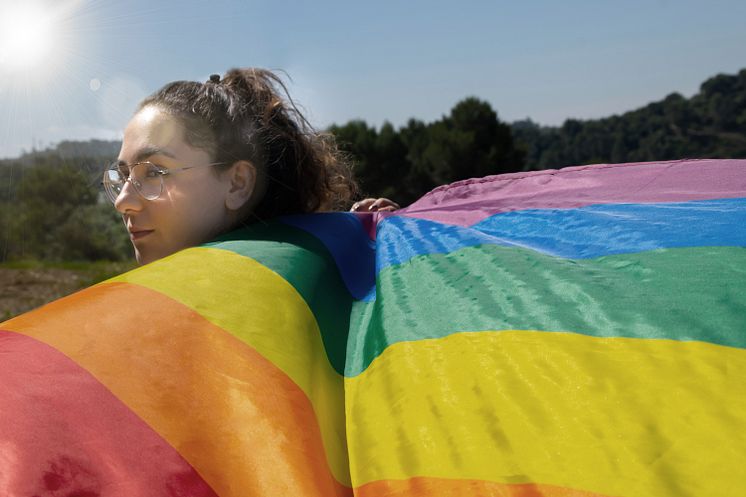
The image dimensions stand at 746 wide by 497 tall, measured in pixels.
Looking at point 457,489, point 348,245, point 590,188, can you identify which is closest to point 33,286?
point 348,245

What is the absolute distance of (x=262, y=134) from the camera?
78.1 inches

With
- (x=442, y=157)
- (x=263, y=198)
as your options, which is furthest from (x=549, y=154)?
(x=263, y=198)

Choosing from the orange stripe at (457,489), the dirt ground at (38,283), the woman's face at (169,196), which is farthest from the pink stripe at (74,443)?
the dirt ground at (38,283)

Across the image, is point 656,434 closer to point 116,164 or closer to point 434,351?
point 434,351

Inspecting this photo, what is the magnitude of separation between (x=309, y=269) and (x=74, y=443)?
659 mm

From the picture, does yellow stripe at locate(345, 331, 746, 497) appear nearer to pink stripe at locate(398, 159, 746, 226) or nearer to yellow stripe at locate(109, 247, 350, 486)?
yellow stripe at locate(109, 247, 350, 486)

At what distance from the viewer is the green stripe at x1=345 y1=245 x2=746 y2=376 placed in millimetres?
1055

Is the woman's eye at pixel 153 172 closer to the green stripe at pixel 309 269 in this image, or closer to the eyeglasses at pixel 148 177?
the eyeglasses at pixel 148 177

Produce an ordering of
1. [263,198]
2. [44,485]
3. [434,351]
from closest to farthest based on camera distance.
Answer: [44,485]
[434,351]
[263,198]

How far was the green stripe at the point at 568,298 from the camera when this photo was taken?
105cm

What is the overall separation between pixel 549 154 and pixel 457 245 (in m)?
74.0

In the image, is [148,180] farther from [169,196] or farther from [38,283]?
[38,283]

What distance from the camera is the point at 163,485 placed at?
833 millimetres

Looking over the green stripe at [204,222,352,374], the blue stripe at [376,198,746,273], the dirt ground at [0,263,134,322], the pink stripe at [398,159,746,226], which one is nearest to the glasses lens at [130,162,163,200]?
the green stripe at [204,222,352,374]
